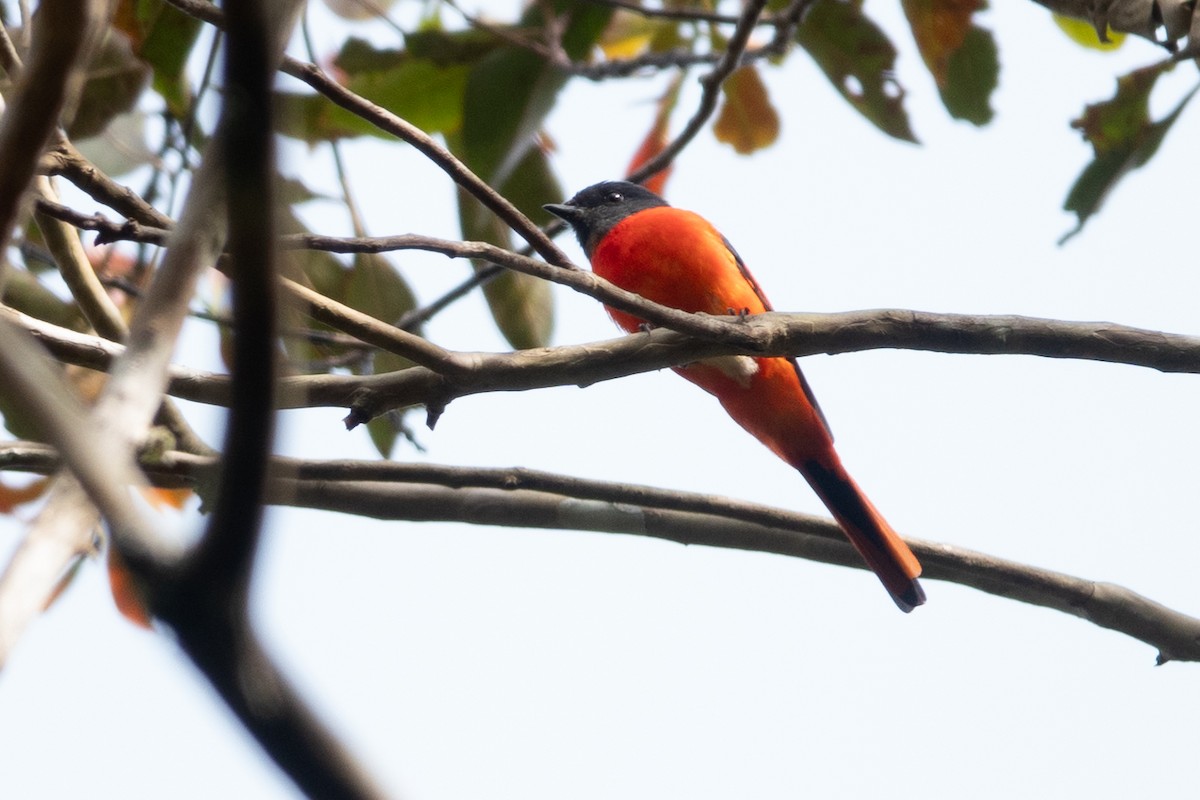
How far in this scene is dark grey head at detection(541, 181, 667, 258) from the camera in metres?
4.96

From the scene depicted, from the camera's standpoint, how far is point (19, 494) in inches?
156

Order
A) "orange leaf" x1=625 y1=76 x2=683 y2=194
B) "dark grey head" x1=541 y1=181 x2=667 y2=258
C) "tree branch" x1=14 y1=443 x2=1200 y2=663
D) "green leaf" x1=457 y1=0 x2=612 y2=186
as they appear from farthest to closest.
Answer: "orange leaf" x1=625 y1=76 x2=683 y2=194 → "dark grey head" x1=541 y1=181 x2=667 y2=258 → "green leaf" x1=457 y1=0 x2=612 y2=186 → "tree branch" x1=14 y1=443 x2=1200 y2=663

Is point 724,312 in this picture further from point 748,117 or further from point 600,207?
point 748,117

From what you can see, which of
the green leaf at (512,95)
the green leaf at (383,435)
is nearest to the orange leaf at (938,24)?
the green leaf at (512,95)

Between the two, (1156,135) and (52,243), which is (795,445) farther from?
(52,243)

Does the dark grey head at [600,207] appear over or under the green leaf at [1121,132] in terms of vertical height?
over

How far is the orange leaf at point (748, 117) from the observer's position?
215 inches

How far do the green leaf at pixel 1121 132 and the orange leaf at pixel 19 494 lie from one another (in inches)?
140

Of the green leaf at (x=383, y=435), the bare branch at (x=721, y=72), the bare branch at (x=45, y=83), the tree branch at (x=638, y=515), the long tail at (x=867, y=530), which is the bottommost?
the bare branch at (x=45, y=83)

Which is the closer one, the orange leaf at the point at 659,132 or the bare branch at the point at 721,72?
the bare branch at the point at 721,72

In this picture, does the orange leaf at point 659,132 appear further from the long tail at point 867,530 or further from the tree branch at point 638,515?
the tree branch at point 638,515

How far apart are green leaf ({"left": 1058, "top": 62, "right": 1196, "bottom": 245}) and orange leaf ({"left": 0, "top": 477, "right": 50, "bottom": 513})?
3565 millimetres

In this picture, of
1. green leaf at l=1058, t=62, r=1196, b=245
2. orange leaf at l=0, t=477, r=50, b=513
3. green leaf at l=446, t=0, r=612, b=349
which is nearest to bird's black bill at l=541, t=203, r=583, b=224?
green leaf at l=446, t=0, r=612, b=349

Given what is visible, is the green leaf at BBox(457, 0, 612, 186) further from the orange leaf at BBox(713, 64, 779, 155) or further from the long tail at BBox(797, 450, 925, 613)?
the long tail at BBox(797, 450, 925, 613)
